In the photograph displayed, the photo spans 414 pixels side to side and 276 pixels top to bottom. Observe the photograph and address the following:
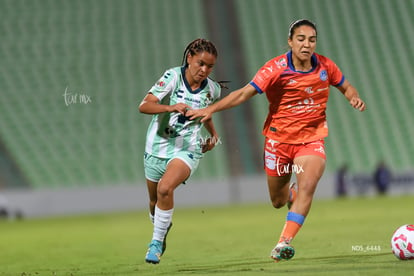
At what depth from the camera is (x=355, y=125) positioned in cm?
2314

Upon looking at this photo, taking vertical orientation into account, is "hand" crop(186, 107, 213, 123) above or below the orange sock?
above

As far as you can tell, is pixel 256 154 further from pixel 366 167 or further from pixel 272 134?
pixel 272 134

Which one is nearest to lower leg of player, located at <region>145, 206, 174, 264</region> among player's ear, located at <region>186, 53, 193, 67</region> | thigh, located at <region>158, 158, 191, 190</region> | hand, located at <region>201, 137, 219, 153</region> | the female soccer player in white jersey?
the female soccer player in white jersey

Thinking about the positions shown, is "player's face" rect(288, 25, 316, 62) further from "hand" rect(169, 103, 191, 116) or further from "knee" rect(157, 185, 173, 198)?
"knee" rect(157, 185, 173, 198)

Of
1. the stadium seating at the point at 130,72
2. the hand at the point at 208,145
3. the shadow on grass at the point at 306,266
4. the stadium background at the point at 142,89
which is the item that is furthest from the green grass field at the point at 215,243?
the stadium seating at the point at 130,72

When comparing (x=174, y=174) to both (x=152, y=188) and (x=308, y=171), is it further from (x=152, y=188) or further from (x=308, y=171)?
(x=308, y=171)

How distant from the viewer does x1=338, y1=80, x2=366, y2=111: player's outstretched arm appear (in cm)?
668

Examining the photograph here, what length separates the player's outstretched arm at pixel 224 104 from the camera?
6457 millimetres

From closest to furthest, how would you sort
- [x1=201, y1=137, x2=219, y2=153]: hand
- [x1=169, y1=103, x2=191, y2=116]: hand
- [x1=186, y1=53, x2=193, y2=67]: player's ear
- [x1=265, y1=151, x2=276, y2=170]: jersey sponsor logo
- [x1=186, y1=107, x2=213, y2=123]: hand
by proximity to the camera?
[x1=186, y1=107, x2=213, y2=123]: hand, [x1=169, y1=103, x2=191, y2=116]: hand, [x1=186, y1=53, x2=193, y2=67]: player's ear, [x1=265, y1=151, x2=276, y2=170]: jersey sponsor logo, [x1=201, y1=137, x2=219, y2=153]: hand

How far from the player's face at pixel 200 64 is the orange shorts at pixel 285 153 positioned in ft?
2.95

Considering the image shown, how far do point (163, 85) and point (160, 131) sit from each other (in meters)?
0.47

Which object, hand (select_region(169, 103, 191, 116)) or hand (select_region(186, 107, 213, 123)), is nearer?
hand (select_region(186, 107, 213, 123))

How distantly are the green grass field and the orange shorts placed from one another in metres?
0.85

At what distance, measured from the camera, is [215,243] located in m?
9.96
